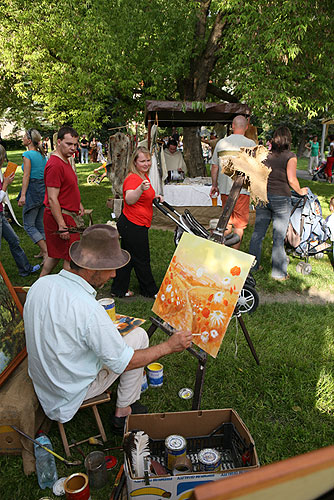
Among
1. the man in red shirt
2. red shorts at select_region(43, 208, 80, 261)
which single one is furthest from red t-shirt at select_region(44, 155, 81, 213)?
red shorts at select_region(43, 208, 80, 261)

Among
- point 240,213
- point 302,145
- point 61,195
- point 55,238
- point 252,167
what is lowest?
point 302,145

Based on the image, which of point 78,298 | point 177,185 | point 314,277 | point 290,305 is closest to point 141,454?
point 78,298

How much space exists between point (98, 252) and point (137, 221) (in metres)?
2.23

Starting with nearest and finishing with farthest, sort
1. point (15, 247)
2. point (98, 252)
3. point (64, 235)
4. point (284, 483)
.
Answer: point (284, 483), point (98, 252), point (64, 235), point (15, 247)

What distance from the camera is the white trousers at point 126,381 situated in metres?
2.48

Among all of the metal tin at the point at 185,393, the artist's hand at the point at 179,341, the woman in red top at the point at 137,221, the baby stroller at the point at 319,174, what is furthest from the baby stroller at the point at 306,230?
the baby stroller at the point at 319,174

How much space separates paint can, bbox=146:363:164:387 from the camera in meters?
3.23

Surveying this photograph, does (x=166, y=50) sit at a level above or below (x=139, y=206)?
above

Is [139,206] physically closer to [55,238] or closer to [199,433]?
[55,238]

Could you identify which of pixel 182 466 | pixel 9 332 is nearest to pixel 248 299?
pixel 182 466

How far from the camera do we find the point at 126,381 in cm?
260

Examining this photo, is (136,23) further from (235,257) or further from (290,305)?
(235,257)

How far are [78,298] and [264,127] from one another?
119ft

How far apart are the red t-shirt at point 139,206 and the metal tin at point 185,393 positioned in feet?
6.68
